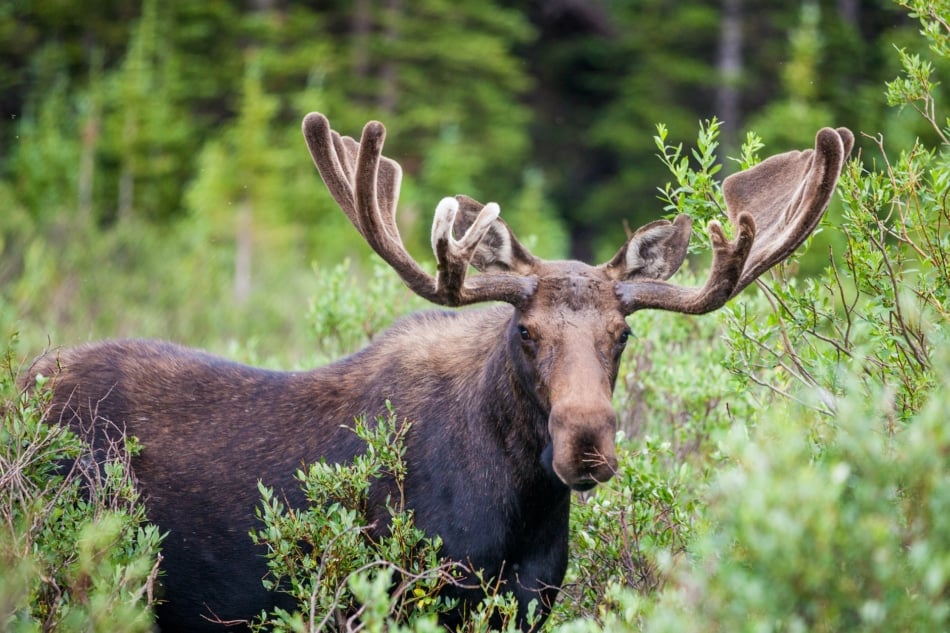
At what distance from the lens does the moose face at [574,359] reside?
423cm

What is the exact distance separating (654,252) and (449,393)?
1.10 m

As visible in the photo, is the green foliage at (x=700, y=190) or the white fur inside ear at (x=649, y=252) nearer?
the white fur inside ear at (x=649, y=252)

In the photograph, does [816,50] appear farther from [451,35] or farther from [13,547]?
[13,547]

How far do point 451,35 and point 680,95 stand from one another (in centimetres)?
693

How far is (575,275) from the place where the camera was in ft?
15.6

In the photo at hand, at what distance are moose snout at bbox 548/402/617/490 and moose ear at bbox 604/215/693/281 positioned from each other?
87cm

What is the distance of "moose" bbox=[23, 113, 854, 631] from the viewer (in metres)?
4.56

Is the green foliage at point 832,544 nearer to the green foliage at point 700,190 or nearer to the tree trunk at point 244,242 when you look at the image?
the green foliage at point 700,190

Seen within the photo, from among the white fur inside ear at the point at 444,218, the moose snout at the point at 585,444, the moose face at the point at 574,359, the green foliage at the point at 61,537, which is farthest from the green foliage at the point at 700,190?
the green foliage at the point at 61,537

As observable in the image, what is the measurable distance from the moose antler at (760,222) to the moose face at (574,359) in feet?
0.52

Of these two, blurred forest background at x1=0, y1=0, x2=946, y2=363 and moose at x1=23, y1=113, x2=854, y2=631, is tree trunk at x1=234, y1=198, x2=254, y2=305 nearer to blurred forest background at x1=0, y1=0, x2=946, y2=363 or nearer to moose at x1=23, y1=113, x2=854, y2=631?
blurred forest background at x1=0, y1=0, x2=946, y2=363

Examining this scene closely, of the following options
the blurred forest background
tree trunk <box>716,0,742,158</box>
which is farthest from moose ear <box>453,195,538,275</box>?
tree trunk <box>716,0,742,158</box>

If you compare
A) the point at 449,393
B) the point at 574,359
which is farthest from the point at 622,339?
the point at 449,393

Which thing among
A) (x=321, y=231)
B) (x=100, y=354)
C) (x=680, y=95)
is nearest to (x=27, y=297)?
(x=100, y=354)
